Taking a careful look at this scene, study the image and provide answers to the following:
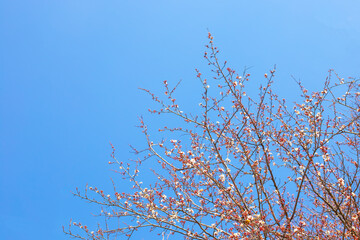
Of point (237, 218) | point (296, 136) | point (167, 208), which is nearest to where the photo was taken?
point (237, 218)

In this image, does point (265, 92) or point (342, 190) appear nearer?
point (342, 190)

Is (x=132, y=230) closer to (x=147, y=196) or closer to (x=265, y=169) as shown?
(x=147, y=196)

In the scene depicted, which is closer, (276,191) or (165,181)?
(276,191)

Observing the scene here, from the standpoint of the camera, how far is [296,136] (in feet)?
19.3

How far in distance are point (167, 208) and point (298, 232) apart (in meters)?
2.04

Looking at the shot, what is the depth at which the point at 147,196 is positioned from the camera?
5715 millimetres

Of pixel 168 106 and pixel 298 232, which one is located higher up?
pixel 168 106

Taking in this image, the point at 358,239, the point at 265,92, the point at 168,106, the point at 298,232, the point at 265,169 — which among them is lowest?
the point at 358,239

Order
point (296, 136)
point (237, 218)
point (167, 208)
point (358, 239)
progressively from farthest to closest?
point (296, 136), point (167, 208), point (237, 218), point (358, 239)

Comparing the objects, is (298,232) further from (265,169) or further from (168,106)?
(168,106)

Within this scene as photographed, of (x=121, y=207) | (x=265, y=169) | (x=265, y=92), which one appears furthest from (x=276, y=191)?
(x=121, y=207)

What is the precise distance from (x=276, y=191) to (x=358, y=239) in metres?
1.17

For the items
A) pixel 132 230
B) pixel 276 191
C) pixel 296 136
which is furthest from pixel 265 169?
pixel 132 230

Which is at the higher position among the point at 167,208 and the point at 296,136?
the point at 296,136
